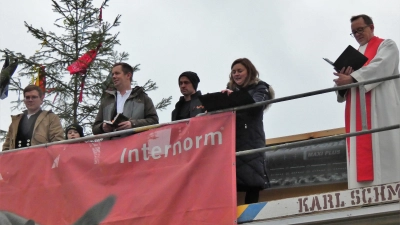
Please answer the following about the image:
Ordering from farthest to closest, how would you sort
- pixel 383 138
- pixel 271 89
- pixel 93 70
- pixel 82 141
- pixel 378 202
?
1. pixel 93 70
2. pixel 82 141
3. pixel 271 89
4. pixel 383 138
5. pixel 378 202

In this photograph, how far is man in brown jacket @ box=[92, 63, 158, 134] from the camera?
8977 mm

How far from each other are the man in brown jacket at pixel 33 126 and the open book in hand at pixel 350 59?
3436mm

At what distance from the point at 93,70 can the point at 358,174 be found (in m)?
7.02

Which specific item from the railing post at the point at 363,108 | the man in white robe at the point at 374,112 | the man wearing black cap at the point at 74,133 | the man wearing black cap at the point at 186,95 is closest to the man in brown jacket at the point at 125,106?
the man wearing black cap at the point at 186,95

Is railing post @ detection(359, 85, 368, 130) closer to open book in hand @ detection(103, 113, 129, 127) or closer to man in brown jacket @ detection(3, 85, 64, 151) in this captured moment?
open book in hand @ detection(103, 113, 129, 127)

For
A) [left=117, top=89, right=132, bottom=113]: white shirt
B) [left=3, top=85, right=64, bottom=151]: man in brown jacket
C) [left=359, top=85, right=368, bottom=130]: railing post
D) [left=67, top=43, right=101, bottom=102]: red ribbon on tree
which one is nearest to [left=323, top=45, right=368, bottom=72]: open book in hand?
[left=359, top=85, right=368, bottom=130]: railing post

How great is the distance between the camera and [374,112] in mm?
7902

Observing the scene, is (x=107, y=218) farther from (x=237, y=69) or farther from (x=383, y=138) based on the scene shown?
(x=383, y=138)

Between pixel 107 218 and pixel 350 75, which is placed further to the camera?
pixel 107 218

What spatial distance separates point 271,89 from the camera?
27.1 feet

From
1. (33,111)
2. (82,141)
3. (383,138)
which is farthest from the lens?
(33,111)

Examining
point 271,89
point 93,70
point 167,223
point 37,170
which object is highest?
point 93,70

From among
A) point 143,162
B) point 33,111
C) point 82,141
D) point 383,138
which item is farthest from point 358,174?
point 33,111

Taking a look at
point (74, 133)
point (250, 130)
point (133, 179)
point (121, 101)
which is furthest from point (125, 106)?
point (250, 130)
